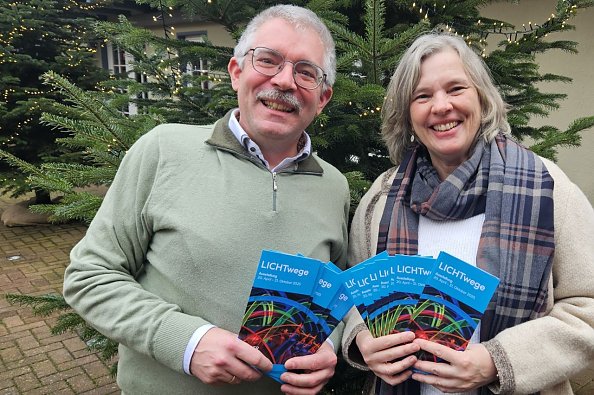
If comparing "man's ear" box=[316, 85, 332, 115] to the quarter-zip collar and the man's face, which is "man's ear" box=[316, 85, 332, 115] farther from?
the quarter-zip collar

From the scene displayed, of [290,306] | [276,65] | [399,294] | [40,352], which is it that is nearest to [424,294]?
[399,294]

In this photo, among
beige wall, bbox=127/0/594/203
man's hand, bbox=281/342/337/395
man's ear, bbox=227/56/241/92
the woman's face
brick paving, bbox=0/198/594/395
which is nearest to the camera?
man's hand, bbox=281/342/337/395

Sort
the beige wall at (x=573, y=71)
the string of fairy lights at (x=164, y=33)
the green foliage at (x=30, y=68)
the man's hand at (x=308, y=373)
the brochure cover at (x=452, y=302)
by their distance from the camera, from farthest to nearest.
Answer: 1. the green foliage at (x=30, y=68)
2. the beige wall at (x=573, y=71)
3. the string of fairy lights at (x=164, y=33)
4. the man's hand at (x=308, y=373)
5. the brochure cover at (x=452, y=302)

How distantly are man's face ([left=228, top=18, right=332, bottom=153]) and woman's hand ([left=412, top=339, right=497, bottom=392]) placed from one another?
0.81 metres

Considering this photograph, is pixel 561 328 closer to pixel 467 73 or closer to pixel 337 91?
pixel 467 73

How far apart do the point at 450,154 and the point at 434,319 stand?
24.6 inches

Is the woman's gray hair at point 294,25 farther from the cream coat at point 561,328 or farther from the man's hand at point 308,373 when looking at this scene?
the man's hand at point 308,373

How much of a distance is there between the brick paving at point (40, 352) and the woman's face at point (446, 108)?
9.60ft

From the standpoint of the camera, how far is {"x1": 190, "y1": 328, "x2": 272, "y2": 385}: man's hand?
1239 mm

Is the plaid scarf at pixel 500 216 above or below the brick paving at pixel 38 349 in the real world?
above

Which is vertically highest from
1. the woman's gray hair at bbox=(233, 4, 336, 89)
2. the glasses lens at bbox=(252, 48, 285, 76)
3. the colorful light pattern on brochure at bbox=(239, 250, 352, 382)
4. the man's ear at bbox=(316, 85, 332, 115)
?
the woman's gray hair at bbox=(233, 4, 336, 89)

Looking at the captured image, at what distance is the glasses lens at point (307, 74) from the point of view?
62.5 inches

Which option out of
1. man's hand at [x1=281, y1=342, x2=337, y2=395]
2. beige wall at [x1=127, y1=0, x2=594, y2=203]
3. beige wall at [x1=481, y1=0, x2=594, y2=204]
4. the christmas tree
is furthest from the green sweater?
beige wall at [x1=481, y1=0, x2=594, y2=204]

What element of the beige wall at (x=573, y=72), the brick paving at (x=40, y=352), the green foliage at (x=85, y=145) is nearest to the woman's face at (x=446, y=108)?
the green foliage at (x=85, y=145)
